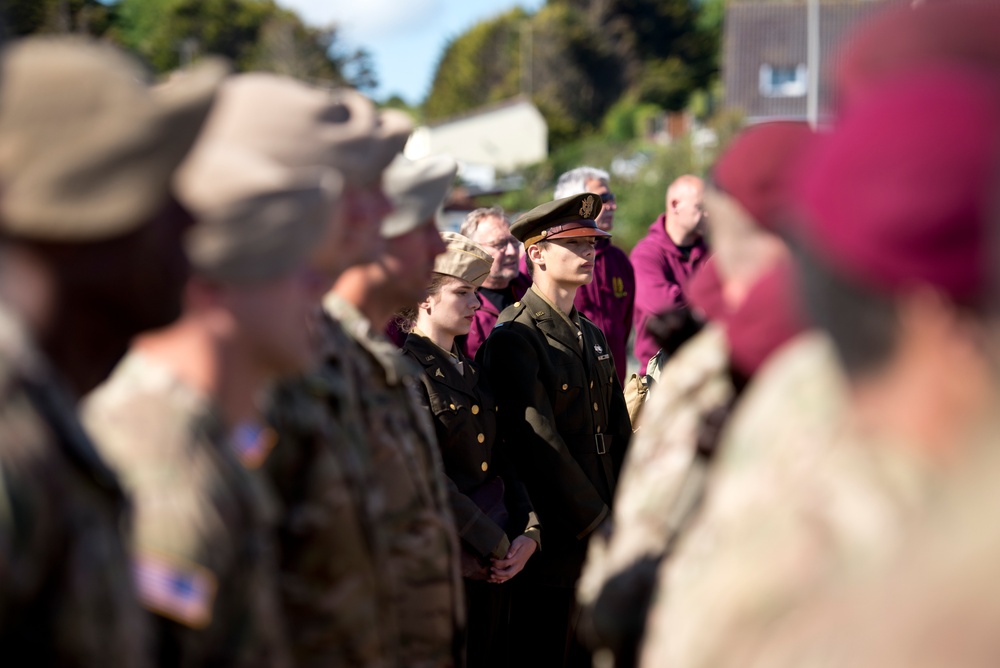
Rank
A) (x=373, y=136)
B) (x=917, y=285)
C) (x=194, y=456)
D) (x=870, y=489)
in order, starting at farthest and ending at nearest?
(x=373, y=136)
(x=194, y=456)
(x=870, y=489)
(x=917, y=285)

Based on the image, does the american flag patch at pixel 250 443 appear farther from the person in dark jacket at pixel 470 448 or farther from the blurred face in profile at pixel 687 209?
the blurred face in profile at pixel 687 209

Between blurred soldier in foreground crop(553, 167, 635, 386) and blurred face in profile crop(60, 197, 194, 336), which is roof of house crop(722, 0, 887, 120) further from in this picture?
blurred face in profile crop(60, 197, 194, 336)

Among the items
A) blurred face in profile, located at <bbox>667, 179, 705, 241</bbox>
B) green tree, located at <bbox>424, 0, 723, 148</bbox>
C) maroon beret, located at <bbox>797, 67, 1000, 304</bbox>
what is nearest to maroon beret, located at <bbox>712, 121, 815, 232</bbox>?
maroon beret, located at <bbox>797, 67, 1000, 304</bbox>

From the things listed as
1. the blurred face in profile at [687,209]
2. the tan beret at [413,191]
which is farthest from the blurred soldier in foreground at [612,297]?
the tan beret at [413,191]

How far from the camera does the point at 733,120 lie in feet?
119

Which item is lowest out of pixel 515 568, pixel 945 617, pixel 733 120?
pixel 733 120

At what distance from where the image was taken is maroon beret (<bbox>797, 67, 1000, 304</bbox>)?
152 centimetres

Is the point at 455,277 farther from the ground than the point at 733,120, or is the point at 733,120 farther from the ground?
the point at 455,277

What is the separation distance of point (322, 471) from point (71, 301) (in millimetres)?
1046

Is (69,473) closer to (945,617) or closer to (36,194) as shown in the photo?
(36,194)

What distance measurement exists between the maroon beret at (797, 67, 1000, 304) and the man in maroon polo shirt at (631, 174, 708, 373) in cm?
599

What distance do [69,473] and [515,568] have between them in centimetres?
360

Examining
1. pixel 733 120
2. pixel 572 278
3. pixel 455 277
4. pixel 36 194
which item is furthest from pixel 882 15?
pixel 733 120

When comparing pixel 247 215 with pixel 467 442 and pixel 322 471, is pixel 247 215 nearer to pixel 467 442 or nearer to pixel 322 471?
pixel 322 471
